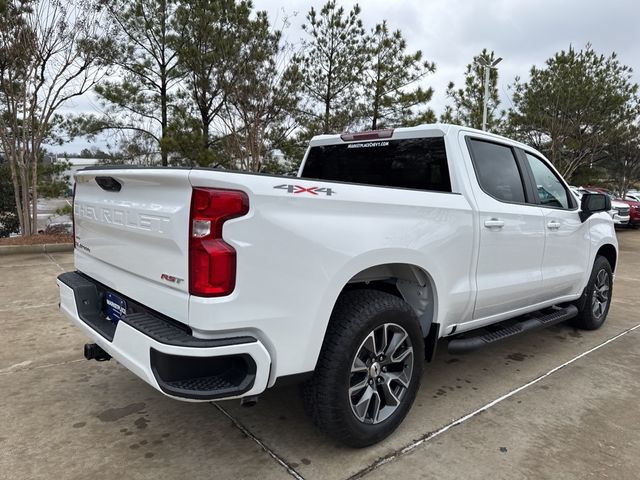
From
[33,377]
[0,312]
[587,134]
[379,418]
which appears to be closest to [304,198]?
[379,418]

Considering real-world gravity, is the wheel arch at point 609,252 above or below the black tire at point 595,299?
above

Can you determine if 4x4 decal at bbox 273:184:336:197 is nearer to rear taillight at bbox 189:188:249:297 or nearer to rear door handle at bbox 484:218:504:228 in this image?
rear taillight at bbox 189:188:249:297

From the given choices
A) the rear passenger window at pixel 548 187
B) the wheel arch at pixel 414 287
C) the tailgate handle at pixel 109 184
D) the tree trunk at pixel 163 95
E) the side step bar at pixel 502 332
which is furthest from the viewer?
the tree trunk at pixel 163 95

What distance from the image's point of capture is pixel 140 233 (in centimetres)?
235

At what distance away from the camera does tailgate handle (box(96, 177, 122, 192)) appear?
2.60 m

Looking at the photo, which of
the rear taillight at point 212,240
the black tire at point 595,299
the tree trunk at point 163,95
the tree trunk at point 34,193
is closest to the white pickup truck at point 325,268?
the rear taillight at point 212,240

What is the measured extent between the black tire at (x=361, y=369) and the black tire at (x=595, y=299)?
277cm

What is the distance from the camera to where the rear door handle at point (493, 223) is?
3271mm

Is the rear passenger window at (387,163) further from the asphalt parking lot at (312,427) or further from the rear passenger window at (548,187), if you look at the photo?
the asphalt parking lot at (312,427)

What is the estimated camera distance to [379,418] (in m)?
2.74

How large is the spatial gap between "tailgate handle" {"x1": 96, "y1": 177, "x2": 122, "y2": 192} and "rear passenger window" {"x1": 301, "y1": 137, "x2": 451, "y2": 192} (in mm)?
1865

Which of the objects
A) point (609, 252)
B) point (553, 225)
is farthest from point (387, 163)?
point (609, 252)

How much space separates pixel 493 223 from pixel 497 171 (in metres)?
0.56

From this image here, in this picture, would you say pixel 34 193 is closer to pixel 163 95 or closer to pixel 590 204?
pixel 163 95
